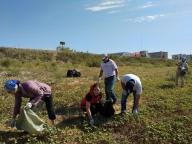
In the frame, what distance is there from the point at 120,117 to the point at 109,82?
1.17 m

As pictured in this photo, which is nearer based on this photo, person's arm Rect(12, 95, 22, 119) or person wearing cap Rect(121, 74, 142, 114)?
person's arm Rect(12, 95, 22, 119)

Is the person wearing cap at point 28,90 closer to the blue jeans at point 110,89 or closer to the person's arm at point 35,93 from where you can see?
the person's arm at point 35,93

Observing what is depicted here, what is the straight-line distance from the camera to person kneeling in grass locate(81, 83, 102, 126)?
10852 millimetres

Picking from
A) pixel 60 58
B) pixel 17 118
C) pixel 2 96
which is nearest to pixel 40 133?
pixel 17 118

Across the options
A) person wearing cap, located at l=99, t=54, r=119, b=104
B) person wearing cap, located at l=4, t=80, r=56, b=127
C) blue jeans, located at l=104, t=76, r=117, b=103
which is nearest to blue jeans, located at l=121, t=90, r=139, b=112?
blue jeans, located at l=104, t=76, r=117, b=103

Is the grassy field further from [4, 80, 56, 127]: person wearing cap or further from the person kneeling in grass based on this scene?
[4, 80, 56, 127]: person wearing cap

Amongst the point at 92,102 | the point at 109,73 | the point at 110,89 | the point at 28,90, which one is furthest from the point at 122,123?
the point at 28,90

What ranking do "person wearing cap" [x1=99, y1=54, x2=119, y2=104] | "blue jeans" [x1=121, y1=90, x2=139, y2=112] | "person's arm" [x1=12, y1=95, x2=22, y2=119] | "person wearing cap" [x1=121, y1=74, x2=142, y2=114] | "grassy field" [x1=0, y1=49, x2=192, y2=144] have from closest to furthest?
"person's arm" [x1=12, y1=95, x2=22, y2=119]
"grassy field" [x1=0, y1=49, x2=192, y2=144]
"person wearing cap" [x1=121, y1=74, x2=142, y2=114]
"blue jeans" [x1=121, y1=90, x2=139, y2=112]
"person wearing cap" [x1=99, y1=54, x2=119, y2=104]

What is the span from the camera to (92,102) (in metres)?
11.2

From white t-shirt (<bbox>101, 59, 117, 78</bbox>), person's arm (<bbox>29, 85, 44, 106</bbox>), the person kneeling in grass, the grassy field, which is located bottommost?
the grassy field

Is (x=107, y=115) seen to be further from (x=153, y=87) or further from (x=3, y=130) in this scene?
(x=153, y=87)

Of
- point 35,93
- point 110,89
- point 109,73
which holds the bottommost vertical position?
point 110,89

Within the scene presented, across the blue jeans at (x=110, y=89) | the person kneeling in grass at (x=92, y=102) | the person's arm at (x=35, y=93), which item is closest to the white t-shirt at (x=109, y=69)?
the blue jeans at (x=110, y=89)

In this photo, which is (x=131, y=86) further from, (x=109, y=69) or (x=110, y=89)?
(x=109, y=69)
